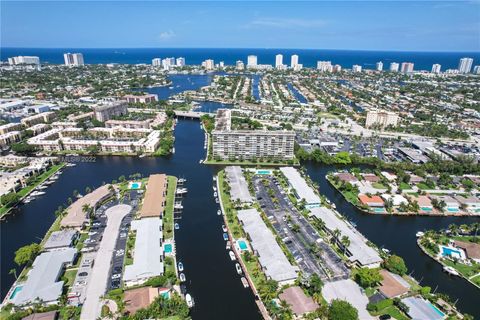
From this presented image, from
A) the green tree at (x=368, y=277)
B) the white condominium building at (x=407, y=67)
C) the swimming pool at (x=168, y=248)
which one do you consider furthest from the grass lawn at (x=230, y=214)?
the white condominium building at (x=407, y=67)

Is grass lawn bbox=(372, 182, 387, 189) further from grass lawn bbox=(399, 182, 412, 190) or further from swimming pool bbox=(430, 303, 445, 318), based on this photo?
swimming pool bbox=(430, 303, 445, 318)

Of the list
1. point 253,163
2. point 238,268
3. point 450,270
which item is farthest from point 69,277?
point 450,270

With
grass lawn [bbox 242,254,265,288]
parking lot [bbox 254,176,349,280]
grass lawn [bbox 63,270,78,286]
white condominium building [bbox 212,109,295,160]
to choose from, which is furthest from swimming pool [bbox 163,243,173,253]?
white condominium building [bbox 212,109,295,160]

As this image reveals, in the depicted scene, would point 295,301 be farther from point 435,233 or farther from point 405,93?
point 405,93

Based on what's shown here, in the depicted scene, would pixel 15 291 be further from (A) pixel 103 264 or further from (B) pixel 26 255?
(A) pixel 103 264

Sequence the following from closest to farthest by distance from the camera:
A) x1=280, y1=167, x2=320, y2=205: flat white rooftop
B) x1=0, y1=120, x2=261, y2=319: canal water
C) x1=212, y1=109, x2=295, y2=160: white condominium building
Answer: x1=0, y1=120, x2=261, y2=319: canal water < x1=280, y1=167, x2=320, y2=205: flat white rooftop < x1=212, y1=109, x2=295, y2=160: white condominium building

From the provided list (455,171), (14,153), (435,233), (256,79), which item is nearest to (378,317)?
(435,233)
